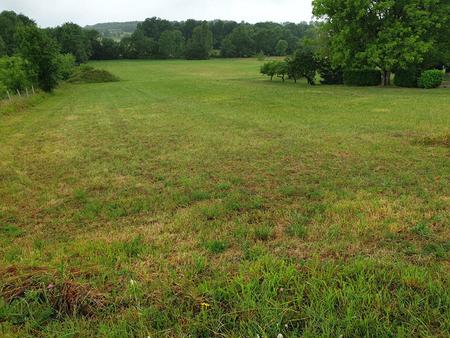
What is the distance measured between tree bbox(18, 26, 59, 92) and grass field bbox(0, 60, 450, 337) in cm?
2452

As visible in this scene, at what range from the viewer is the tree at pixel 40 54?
31203 mm

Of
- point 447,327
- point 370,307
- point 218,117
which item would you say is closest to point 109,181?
point 370,307

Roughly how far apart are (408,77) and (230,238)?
28.9 metres

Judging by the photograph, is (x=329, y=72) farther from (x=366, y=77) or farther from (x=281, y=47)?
(x=281, y=47)

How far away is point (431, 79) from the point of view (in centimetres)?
2705

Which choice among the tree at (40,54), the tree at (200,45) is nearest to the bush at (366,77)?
the tree at (40,54)

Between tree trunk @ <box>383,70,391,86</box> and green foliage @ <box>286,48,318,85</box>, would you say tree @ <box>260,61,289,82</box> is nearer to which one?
green foliage @ <box>286,48,318,85</box>

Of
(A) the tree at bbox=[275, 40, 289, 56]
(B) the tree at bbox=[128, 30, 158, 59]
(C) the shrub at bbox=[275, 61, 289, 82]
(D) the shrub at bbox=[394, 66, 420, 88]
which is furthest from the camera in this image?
(A) the tree at bbox=[275, 40, 289, 56]

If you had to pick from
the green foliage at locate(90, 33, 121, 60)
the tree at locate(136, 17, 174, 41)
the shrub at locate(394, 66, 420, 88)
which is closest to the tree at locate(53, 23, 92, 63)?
the green foliage at locate(90, 33, 121, 60)

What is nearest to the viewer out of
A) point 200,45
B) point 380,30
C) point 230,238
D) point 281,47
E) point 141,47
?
point 230,238

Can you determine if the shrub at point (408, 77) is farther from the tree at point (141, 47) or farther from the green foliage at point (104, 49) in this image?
the green foliage at point (104, 49)

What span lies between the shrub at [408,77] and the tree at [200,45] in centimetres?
7560

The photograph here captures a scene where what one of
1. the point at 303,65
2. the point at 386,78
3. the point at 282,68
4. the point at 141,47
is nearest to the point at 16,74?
the point at 282,68

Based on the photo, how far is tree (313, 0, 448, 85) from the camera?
2631cm
